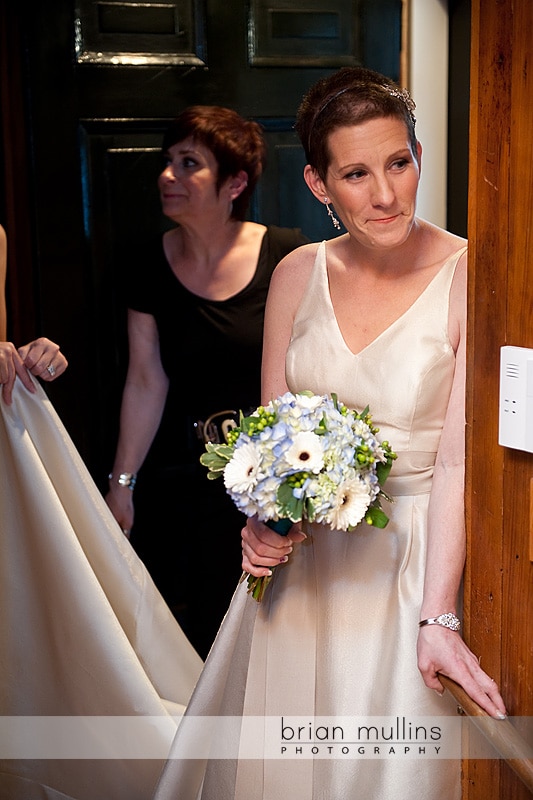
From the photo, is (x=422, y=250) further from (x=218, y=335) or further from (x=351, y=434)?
(x=218, y=335)

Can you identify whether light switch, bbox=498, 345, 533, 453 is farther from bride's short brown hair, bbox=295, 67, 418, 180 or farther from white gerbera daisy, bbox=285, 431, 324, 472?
bride's short brown hair, bbox=295, 67, 418, 180

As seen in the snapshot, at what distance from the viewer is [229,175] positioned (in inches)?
114

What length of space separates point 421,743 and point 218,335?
1.37 metres

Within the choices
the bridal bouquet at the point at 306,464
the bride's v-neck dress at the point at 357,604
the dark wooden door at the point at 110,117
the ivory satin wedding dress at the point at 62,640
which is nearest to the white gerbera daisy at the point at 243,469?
the bridal bouquet at the point at 306,464

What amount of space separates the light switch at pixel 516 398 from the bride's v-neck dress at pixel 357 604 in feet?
1.19

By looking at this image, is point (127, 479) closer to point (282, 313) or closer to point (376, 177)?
point (282, 313)

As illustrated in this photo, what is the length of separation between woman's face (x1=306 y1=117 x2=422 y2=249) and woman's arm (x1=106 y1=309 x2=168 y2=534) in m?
1.16

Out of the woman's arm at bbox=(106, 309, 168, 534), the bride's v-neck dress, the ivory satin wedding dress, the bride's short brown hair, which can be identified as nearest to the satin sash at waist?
the bride's v-neck dress

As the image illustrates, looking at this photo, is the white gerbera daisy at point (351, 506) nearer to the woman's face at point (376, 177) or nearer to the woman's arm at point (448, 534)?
the woman's arm at point (448, 534)

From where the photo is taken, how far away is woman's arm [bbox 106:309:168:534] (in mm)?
2930

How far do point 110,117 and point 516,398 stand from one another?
72.1 inches

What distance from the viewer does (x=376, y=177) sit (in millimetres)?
1839

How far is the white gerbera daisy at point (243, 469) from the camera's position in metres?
1.70

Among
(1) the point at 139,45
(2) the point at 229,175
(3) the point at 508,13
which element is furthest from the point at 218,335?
(3) the point at 508,13
